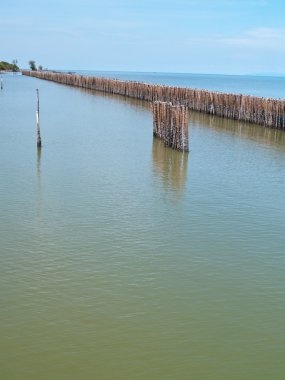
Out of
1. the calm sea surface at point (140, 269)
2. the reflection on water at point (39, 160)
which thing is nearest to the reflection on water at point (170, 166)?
the calm sea surface at point (140, 269)

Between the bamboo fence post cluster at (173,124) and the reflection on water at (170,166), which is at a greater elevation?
the bamboo fence post cluster at (173,124)

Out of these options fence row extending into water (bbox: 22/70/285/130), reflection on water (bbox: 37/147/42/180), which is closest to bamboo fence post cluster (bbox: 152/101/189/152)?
reflection on water (bbox: 37/147/42/180)

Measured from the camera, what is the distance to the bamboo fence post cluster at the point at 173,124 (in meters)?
19.6

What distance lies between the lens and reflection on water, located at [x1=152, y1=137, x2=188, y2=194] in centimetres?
1550

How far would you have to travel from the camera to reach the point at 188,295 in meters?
8.16

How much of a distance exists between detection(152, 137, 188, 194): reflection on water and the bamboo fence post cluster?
0.33m

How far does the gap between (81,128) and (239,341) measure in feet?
69.6

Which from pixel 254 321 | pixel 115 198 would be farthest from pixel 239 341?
pixel 115 198

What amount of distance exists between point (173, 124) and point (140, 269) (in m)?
11.9

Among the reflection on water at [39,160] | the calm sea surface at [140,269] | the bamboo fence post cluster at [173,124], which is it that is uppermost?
the bamboo fence post cluster at [173,124]

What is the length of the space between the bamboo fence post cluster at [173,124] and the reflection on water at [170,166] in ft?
1.09

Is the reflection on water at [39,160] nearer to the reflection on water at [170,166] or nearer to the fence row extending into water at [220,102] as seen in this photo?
the reflection on water at [170,166]

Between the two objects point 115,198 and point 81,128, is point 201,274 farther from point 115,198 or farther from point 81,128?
point 81,128

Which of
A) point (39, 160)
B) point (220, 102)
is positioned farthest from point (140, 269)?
point (220, 102)
